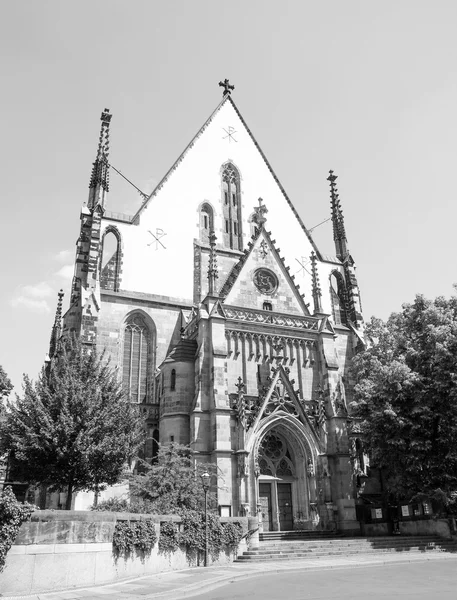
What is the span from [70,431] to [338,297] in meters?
25.5

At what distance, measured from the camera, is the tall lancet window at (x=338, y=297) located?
132 ft

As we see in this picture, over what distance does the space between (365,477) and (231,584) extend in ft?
65.9

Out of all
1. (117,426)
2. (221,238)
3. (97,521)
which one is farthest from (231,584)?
(221,238)

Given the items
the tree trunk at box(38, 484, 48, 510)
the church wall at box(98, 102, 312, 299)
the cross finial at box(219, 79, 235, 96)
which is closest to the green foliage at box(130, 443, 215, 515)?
the tree trunk at box(38, 484, 48, 510)

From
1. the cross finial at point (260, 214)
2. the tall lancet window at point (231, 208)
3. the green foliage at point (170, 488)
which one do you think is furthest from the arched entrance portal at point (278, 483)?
the tall lancet window at point (231, 208)

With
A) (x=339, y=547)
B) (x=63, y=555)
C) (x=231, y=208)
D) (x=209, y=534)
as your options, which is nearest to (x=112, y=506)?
(x=209, y=534)

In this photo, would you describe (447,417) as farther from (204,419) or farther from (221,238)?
(221,238)

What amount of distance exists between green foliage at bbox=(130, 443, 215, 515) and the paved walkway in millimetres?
3304

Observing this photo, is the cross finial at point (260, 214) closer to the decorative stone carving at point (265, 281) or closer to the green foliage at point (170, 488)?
the decorative stone carving at point (265, 281)

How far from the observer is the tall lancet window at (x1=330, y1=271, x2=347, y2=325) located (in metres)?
40.3

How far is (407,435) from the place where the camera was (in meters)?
26.4

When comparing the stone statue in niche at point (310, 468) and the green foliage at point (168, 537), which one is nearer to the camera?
the green foliage at point (168, 537)

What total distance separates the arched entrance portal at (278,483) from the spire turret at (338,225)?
17.8 metres

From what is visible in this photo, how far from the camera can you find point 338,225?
43.4 meters
